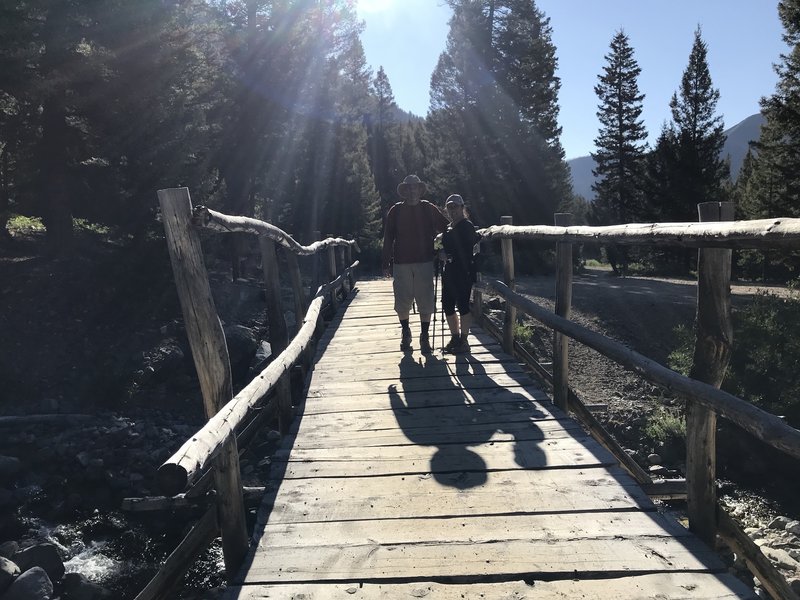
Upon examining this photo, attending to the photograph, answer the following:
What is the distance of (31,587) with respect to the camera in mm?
6113

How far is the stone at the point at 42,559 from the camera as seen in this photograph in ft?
21.9

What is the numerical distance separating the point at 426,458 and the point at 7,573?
4891 millimetres

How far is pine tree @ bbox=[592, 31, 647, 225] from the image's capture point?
34.9 meters

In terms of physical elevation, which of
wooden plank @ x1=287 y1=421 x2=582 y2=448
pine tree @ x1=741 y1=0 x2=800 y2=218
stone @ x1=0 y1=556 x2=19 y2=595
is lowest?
stone @ x1=0 y1=556 x2=19 y2=595

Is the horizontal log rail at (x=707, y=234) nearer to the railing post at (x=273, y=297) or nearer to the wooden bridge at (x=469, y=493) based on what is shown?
the wooden bridge at (x=469, y=493)

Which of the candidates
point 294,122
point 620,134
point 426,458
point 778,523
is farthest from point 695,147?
point 426,458

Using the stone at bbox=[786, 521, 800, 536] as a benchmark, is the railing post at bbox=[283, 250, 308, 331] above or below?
above

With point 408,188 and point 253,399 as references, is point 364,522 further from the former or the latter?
point 408,188

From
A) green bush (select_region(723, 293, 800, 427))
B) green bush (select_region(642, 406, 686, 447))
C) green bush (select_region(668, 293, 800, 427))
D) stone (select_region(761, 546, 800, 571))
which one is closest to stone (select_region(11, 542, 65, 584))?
stone (select_region(761, 546, 800, 571))

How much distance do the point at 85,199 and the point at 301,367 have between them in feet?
35.3

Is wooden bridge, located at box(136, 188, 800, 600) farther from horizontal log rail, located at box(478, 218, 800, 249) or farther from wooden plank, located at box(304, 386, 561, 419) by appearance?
wooden plank, located at box(304, 386, 561, 419)

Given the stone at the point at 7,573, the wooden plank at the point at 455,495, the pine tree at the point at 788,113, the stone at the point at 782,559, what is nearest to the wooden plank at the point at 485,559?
the wooden plank at the point at 455,495

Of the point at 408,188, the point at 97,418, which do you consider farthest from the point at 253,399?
the point at 97,418

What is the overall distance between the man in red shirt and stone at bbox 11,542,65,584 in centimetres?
485
